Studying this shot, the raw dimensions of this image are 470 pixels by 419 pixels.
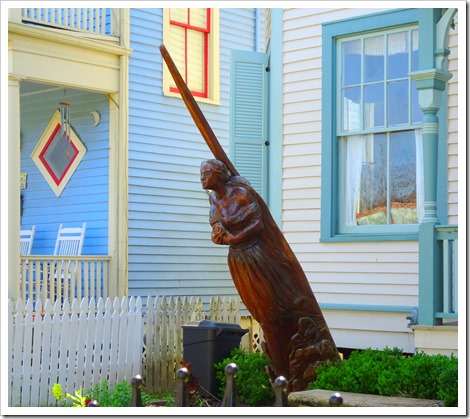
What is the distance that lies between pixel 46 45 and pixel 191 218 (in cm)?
426

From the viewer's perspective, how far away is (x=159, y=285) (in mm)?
15406

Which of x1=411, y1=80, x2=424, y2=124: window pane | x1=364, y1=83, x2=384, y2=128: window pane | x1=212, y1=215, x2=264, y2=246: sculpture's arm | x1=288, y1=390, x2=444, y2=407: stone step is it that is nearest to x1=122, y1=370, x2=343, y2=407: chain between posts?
x1=288, y1=390, x2=444, y2=407: stone step

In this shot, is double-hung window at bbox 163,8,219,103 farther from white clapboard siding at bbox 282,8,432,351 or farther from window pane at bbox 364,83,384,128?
window pane at bbox 364,83,384,128

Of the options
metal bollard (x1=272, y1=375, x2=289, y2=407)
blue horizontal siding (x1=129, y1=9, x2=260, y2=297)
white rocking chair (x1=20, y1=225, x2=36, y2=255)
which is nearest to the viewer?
metal bollard (x1=272, y1=375, x2=289, y2=407)

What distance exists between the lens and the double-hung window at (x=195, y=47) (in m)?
16.2

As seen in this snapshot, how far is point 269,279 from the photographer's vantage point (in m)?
7.98

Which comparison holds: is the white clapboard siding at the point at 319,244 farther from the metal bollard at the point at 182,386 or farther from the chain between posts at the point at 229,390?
the metal bollard at the point at 182,386

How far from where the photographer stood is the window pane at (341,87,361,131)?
35.1 feet

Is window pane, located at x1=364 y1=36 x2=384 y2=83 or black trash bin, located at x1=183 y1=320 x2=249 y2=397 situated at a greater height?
window pane, located at x1=364 y1=36 x2=384 y2=83

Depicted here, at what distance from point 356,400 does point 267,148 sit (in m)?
5.84

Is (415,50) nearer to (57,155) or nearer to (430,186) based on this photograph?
(430,186)

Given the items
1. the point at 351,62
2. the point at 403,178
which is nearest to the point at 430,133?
the point at 403,178

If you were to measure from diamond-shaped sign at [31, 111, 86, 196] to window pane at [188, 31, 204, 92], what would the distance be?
2468mm

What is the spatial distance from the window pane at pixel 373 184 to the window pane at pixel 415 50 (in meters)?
0.86
